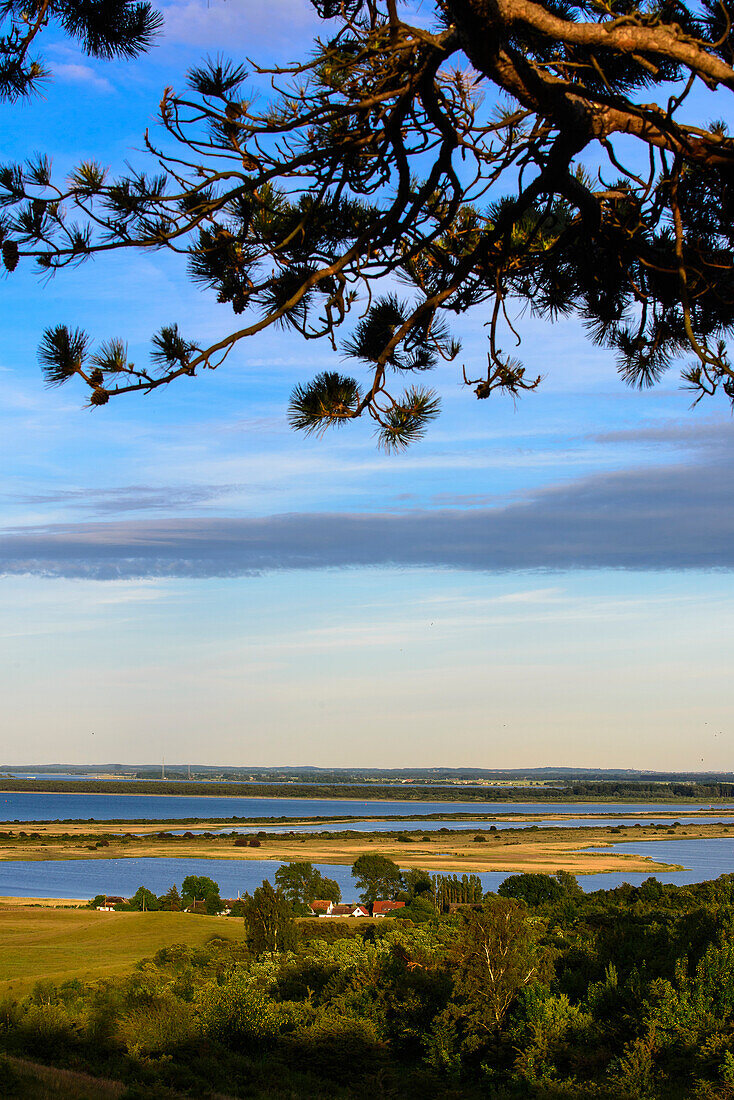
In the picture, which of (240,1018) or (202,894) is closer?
(240,1018)

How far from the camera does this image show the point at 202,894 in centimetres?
5247

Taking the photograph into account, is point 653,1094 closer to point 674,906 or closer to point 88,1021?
point 88,1021

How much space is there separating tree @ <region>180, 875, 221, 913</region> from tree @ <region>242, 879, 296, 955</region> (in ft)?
72.1

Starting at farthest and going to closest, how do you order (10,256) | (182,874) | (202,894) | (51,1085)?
1. (182,874)
2. (202,894)
3. (51,1085)
4. (10,256)

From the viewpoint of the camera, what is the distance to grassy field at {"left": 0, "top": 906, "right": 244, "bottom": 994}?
29844 millimetres

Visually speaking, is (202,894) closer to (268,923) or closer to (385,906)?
(385,906)

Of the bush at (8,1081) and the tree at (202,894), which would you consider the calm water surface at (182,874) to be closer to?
the tree at (202,894)

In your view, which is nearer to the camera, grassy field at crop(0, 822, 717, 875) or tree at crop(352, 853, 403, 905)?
tree at crop(352, 853, 403, 905)

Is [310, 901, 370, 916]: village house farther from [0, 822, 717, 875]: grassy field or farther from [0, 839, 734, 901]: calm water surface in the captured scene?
[0, 822, 717, 875]: grassy field

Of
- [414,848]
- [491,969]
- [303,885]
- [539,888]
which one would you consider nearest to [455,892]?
[539,888]

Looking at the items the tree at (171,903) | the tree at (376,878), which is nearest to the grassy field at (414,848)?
the tree at (376,878)

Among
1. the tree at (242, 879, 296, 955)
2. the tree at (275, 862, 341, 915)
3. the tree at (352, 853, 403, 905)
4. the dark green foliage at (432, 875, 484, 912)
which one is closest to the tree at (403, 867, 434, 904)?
the tree at (352, 853, 403, 905)

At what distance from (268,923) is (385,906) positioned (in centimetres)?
2212

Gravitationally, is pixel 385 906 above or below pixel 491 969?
below
